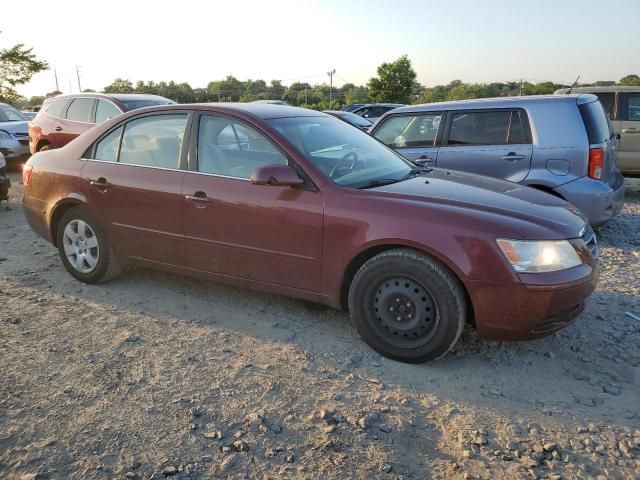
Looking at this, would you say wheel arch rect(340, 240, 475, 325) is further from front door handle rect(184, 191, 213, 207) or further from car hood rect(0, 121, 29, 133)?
car hood rect(0, 121, 29, 133)

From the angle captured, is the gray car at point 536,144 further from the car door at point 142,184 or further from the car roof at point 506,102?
the car door at point 142,184

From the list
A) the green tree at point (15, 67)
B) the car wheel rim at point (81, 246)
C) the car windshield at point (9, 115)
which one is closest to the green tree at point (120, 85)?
the green tree at point (15, 67)

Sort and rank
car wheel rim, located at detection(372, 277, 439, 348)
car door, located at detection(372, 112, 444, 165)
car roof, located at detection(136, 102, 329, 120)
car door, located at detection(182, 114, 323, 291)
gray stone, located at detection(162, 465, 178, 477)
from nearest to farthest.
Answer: gray stone, located at detection(162, 465, 178, 477)
car wheel rim, located at detection(372, 277, 439, 348)
car door, located at detection(182, 114, 323, 291)
car roof, located at detection(136, 102, 329, 120)
car door, located at detection(372, 112, 444, 165)

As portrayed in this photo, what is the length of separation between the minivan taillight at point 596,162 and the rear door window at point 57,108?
29.4ft

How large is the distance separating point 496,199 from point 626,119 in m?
6.77

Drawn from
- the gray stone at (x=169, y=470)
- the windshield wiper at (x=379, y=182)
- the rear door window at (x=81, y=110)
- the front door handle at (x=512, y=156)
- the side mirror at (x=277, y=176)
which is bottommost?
the gray stone at (x=169, y=470)

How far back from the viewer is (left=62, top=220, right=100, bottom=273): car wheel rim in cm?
481

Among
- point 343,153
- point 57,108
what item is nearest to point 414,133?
point 343,153

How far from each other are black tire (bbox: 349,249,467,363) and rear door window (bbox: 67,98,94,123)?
812cm

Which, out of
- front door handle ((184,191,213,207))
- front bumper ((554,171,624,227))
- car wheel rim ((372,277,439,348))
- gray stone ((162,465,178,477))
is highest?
front door handle ((184,191,213,207))

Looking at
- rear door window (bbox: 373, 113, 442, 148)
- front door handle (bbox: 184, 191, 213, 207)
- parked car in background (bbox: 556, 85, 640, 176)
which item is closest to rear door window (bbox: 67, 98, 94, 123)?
rear door window (bbox: 373, 113, 442, 148)

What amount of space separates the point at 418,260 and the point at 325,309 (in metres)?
1.23

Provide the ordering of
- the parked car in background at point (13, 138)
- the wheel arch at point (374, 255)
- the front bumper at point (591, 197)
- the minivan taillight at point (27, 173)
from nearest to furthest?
the wheel arch at point (374, 255) → the minivan taillight at point (27, 173) → the front bumper at point (591, 197) → the parked car in background at point (13, 138)

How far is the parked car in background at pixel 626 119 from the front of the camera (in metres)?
8.81
